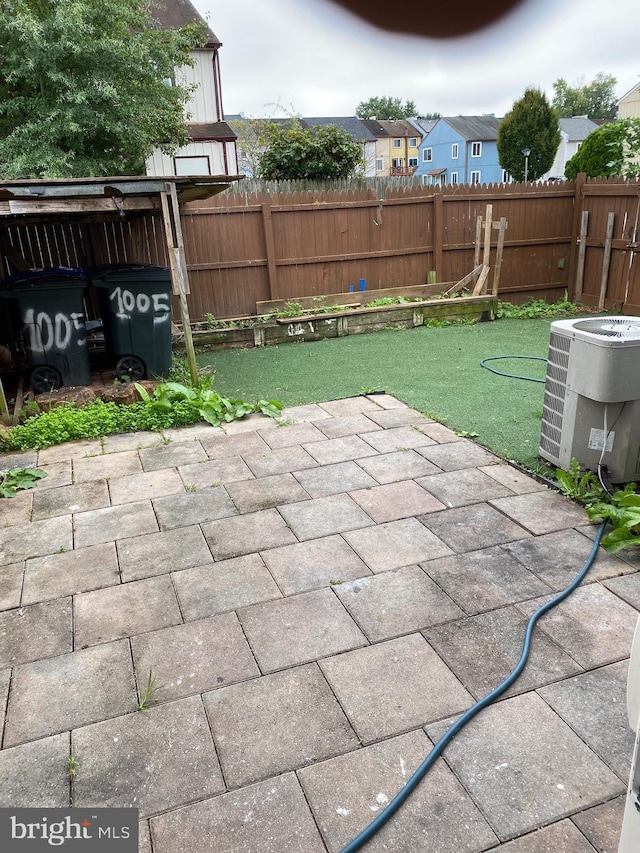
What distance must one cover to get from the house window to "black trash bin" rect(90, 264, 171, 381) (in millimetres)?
12904

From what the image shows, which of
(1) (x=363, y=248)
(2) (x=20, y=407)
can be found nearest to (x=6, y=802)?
(2) (x=20, y=407)

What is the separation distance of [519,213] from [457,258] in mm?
1225

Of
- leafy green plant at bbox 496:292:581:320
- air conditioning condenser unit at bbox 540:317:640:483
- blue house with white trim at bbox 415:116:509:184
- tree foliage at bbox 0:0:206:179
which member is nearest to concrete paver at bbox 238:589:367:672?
air conditioning condenser unit at bbox 540:317:640:483

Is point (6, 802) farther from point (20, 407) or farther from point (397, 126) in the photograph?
point (397, 126)

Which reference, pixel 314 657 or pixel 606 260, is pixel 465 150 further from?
pixel 314 657

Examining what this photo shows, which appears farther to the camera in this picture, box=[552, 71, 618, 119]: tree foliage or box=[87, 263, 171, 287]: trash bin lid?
box=[552, 71, 618, 119]: tree foliage

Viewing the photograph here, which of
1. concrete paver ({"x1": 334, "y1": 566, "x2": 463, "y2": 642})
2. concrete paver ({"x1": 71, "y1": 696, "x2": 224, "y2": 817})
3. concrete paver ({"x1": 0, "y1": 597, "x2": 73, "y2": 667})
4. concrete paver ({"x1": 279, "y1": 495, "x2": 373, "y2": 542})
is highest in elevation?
concrete paver ({"x1": 71, "y1": 696, "x2": 224, "y2": 817})

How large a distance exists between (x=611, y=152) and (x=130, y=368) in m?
10.3

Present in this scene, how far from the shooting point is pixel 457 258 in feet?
31.5

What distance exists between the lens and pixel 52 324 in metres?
5.63

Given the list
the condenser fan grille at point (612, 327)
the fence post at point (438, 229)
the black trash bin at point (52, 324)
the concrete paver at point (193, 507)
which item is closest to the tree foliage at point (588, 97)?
the fence post at point (438, 229)

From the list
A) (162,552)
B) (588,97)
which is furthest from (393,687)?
(588,97)

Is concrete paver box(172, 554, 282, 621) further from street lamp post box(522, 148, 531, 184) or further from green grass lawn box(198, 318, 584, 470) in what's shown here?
street lamp post box(522, 148, 531, 184)

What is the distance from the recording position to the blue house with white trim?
41.6 m
